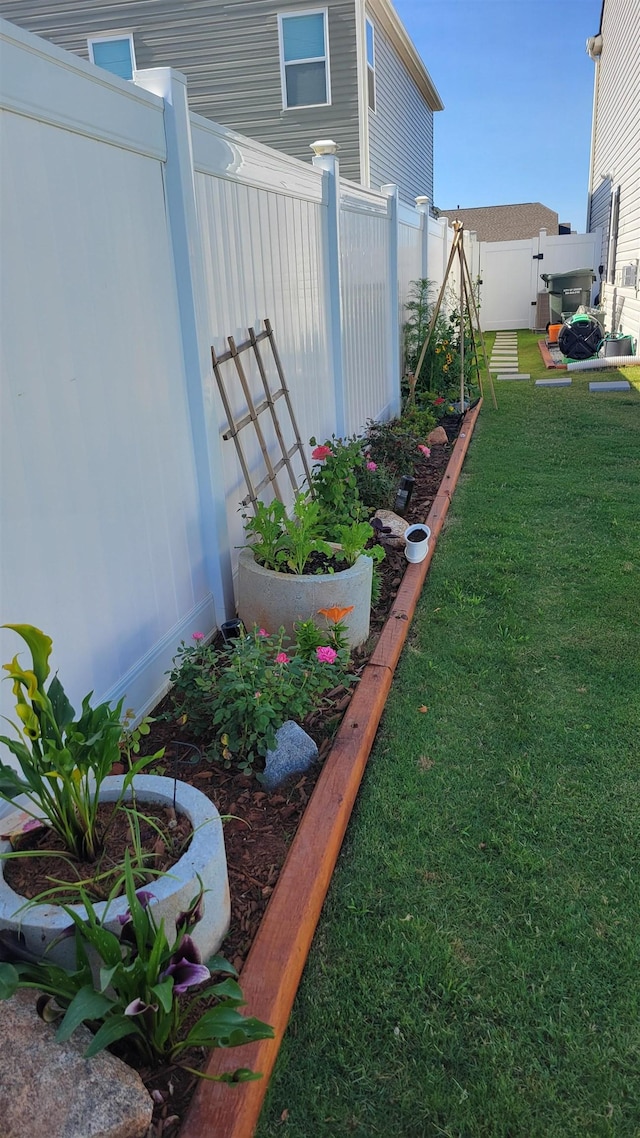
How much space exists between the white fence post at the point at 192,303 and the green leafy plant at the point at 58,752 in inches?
62.6

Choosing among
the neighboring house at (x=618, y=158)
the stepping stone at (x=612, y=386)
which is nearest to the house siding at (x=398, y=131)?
the neighboring house at (x=618, y=158)

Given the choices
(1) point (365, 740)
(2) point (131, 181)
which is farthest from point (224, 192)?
(1) point (365, 740)

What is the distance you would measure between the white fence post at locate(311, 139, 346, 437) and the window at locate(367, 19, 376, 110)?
7558mm

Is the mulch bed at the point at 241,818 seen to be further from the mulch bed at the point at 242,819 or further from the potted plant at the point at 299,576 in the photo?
the potted plant at the point at 299,576

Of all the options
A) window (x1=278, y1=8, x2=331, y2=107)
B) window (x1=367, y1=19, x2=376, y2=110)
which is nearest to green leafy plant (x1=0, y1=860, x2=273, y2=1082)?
window (x1=278, y1=8, x2=331, y2=107)

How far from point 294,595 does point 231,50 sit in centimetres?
1063

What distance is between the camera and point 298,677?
286 centimetres

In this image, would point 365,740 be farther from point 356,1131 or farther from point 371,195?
point 371,195

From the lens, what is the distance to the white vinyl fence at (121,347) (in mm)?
2131

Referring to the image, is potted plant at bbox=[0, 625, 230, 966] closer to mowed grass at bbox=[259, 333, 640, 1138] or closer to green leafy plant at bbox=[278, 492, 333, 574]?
mowed grass at bbox=[259, 333, 640, 1138]

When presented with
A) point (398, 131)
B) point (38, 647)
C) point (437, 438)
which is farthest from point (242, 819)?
point (398, 131)

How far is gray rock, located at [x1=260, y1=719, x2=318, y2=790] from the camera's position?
8.73ft

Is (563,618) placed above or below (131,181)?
below

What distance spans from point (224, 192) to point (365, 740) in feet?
8.21
